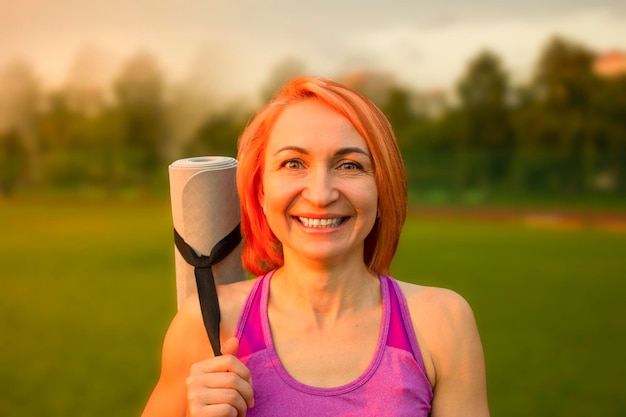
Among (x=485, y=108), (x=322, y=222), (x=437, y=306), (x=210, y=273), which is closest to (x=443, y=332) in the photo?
(x=437, y=306)

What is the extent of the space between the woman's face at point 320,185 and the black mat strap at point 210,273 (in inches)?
9.7

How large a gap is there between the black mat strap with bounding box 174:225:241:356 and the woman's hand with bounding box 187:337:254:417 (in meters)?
0.11

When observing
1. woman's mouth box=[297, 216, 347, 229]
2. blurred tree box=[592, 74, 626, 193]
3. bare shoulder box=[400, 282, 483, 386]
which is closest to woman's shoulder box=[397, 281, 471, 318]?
bare shoulder box=[400, 282, 483, 386]

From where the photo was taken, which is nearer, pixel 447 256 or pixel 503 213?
pixel 447 256

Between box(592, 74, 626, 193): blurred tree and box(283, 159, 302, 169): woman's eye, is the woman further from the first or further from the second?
box(592, 74, 626, 193): blurred tree

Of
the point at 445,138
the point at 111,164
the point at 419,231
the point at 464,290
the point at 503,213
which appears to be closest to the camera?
the point at 464,290

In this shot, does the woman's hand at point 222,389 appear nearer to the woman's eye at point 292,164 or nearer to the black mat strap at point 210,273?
the black mat strap at point 210,273

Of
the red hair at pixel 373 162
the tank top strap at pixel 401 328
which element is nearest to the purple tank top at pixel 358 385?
the tank top strap at pixel 401 328

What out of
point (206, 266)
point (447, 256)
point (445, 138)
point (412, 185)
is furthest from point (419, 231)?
point (206, 266)

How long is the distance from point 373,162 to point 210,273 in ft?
1.68

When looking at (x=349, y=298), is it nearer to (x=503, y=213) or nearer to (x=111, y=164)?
(x=503, y=213)

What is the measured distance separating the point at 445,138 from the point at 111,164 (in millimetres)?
12209

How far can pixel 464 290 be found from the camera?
11.2m

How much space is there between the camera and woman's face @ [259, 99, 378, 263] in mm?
1705
